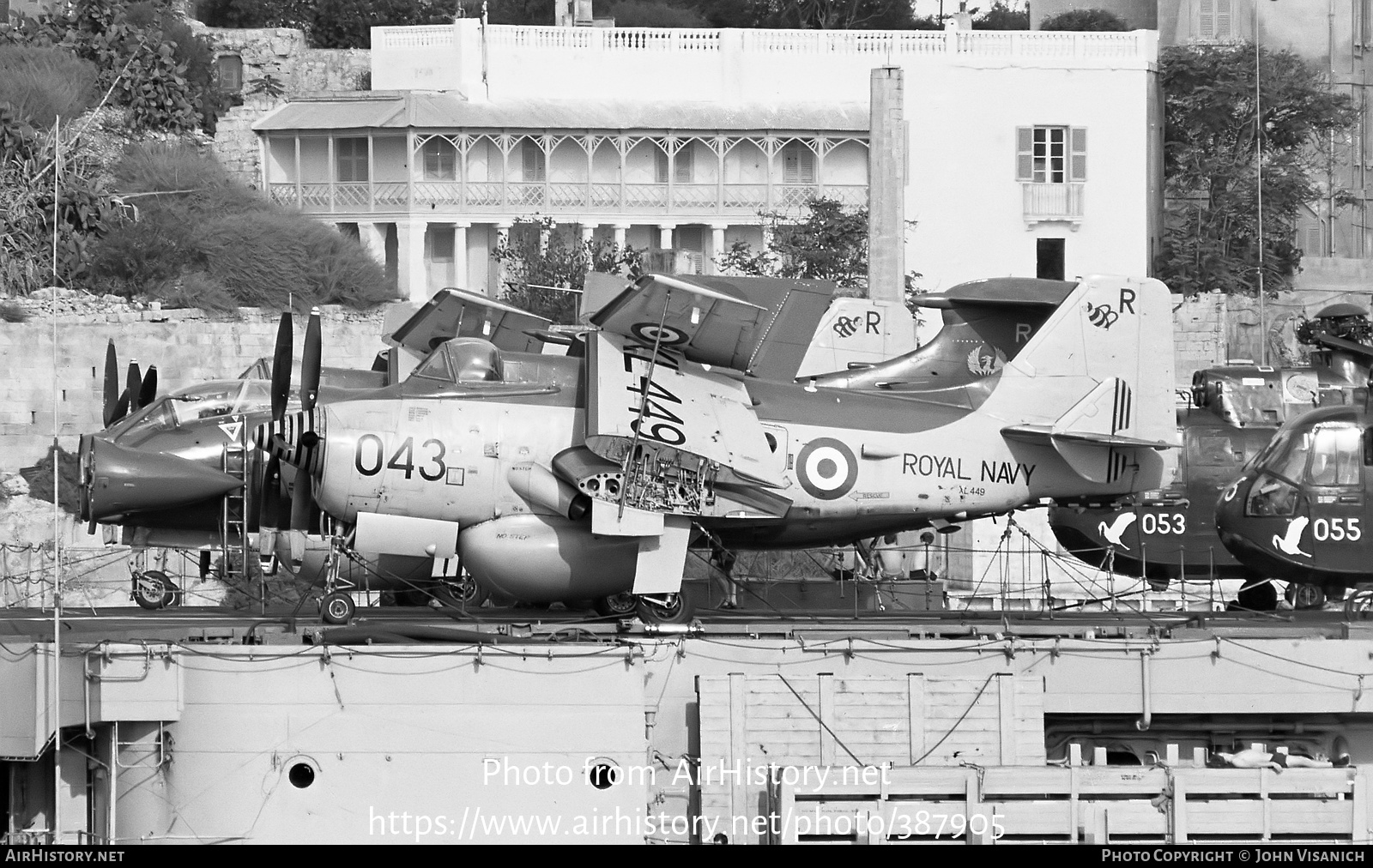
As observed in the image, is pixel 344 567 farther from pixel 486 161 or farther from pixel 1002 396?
pixel 486 161

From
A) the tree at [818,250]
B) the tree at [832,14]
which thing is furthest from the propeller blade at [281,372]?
the tree at [832,14]

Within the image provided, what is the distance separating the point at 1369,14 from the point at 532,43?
83.3ft

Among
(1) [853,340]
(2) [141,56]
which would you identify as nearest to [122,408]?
(1) [853,340]

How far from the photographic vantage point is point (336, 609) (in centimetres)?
2617

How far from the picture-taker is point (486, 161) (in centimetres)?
6091

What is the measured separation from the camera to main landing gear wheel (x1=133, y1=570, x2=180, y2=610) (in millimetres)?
30766

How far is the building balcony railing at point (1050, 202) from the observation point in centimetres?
6009

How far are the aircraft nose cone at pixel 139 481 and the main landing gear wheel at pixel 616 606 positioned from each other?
4.85m

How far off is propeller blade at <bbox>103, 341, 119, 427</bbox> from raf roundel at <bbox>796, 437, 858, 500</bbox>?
9.67 metres

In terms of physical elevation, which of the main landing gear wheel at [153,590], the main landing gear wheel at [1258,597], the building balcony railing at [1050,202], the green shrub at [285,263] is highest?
the building balcony railing at [1050,202]

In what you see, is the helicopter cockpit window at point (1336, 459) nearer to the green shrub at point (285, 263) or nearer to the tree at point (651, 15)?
the green shrub at point (285, 263)

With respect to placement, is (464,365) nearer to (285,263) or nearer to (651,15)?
(285,263)

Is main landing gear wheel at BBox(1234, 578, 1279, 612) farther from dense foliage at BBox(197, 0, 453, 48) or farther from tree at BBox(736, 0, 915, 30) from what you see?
tree at BBox(736, 0, 915, 30)

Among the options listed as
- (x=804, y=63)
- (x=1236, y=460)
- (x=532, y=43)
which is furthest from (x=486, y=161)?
(x=1236, y=460)
